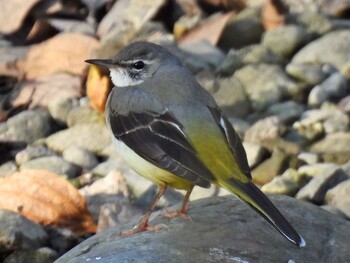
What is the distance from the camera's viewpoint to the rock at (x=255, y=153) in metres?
8.68

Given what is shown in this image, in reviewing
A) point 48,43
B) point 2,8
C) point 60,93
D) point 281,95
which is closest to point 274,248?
point 281,95

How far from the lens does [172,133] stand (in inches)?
271

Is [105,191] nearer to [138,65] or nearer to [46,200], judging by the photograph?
[46,200]

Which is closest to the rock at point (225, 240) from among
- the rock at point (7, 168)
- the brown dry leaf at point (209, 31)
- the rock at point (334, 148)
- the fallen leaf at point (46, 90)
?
the rock at point (334, 148)

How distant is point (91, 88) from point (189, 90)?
266cm

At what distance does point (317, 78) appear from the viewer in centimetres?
973

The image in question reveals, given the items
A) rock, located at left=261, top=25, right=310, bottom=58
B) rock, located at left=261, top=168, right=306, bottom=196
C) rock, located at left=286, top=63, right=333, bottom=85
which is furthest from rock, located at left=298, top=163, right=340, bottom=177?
rock, located at left=261, top=25, right=310, bottom=58

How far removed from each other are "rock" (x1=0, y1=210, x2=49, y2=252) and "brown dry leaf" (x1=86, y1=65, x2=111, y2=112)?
6.55 ft

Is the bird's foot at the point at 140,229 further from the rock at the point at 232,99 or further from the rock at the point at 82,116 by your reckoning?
the rock at the point at 82,116

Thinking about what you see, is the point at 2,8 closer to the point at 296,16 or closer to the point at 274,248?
the point at 296,16

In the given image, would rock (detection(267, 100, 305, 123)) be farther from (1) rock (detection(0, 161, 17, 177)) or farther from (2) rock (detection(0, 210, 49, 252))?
(2) rock (detection(0, 210, 49, 252))

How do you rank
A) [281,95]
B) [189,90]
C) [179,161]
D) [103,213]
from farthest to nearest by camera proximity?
1. [281,95]
2. [103,213]
3. [189,90]
4. [179,161]

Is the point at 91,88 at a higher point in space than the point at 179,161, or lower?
lower

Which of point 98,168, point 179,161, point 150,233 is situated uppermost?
point 179,161
